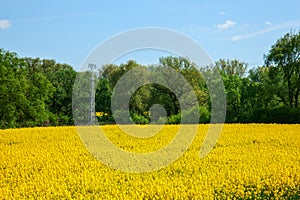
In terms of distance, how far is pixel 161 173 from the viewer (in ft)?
38.0

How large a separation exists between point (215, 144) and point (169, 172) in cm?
616

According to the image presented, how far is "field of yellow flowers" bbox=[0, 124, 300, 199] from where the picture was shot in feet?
30.6

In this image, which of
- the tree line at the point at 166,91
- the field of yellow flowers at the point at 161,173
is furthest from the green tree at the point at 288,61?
the field of yellow flowers at the point at 161,173

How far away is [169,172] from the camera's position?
456 inches

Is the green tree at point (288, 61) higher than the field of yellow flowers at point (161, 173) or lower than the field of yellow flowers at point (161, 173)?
higher

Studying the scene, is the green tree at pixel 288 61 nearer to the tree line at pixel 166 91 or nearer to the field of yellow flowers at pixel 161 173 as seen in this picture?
the tree line at pixel 166 91

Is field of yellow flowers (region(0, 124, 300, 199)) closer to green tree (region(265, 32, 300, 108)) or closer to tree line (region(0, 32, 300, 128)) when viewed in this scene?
tree line (region(0, 32, 300, 128))

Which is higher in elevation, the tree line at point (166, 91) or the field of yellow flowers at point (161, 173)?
the tree line at point (166, 91)

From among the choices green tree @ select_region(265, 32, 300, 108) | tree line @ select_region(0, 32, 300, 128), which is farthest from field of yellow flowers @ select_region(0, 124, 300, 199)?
green tree @ select_region(265, 32, 300, 108)

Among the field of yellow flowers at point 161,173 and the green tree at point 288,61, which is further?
the green tree at point 288,61

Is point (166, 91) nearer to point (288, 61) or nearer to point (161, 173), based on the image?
point (288, 61)

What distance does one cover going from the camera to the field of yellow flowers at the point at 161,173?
30.6ft

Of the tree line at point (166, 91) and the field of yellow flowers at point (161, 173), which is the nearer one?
the field of yellow flowers at point (161, 173)

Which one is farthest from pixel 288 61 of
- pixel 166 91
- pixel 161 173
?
pixel 161 173
